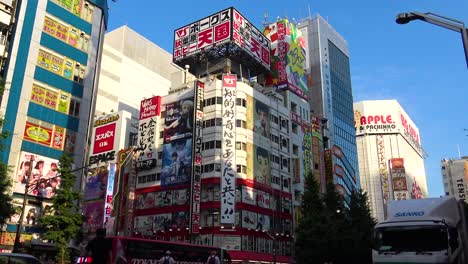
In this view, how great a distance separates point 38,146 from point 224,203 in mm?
22123

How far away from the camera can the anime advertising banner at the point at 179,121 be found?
5997cm

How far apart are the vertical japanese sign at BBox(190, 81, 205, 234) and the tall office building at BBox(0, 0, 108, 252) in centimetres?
1365

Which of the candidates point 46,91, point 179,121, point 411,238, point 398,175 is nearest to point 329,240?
point 411,238

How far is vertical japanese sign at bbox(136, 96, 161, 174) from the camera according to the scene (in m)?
62.4

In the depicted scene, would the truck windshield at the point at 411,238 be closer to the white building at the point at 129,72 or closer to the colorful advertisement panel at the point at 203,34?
the colorful advertisement panel at the point at 203,34

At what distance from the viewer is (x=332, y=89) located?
10419 cm

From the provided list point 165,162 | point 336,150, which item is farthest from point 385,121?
point 165,162

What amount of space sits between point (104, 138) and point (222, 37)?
74.7ft

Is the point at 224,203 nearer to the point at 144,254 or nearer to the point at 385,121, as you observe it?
the point at 144,254

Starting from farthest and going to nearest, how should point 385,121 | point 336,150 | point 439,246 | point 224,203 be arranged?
1. point 385,121
2. point 336,150
3. point 224,203
4. point 439,246

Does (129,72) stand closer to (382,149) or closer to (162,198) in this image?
(162,198)

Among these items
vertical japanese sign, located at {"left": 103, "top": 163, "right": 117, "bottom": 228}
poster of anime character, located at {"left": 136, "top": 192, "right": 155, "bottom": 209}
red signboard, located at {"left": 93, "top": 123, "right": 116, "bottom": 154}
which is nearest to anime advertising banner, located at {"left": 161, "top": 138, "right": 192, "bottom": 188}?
poster of anime character, located at {"left": 136, "top": 192, "right": 155, "bottom": 209}

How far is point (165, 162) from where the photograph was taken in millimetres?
60219

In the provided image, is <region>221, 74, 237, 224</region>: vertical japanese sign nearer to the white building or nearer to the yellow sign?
the white building
